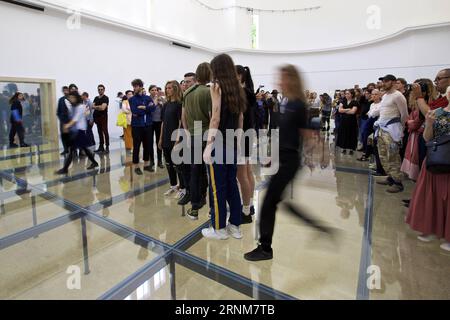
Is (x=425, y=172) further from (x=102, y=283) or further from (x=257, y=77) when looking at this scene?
(x=257, y=77)

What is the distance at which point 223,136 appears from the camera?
2.12 metres

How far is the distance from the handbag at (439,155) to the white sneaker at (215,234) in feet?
5.69

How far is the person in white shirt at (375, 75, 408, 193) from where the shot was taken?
328 centimetres

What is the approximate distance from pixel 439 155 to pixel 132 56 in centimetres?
955

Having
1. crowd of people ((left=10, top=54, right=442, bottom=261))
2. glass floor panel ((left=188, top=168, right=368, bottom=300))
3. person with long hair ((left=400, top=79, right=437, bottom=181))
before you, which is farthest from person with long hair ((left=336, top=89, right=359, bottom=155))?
glass floor panel ((left=188, top=168, right=368, bottom=300))

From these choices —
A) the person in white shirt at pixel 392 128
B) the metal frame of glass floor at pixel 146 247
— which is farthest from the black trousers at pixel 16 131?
the person in white shirt at pixel 392 128

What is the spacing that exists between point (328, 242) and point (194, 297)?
1270mm

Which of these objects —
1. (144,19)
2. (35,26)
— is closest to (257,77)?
(144,19)

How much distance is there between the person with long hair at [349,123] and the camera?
5.44 m

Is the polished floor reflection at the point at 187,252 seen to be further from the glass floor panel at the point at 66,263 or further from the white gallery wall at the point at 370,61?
the white gallery wall at the point at 370,61

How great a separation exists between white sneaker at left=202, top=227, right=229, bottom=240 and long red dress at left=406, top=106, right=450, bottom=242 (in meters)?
1.61

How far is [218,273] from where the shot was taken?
1.92 m

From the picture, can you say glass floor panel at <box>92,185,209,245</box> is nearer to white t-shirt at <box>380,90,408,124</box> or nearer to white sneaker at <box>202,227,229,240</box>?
white sneaker at <box>202,227,229,240</box>

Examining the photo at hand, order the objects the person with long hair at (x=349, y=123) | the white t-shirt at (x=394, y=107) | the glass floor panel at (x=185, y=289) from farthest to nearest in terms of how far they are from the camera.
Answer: the person with long hair at (x=349, y=123) < the white t-shirt at (x=394, y=107) < the glass floor panel at (x=185, y=289)
